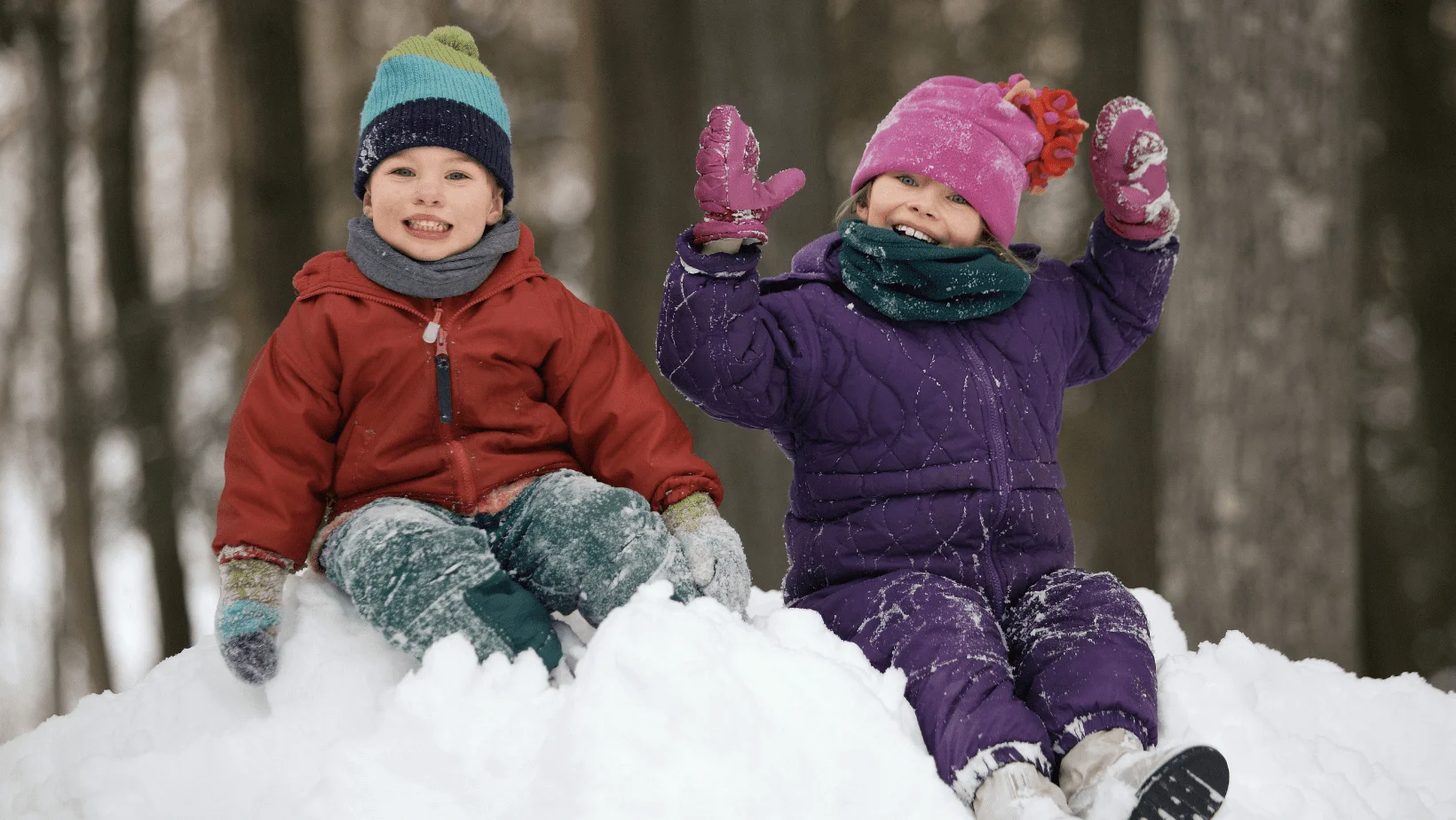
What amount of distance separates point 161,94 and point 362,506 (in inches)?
215

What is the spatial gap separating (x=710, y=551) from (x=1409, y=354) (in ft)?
15.9

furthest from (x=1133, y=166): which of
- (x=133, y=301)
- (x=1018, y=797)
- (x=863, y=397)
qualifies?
(x=133, y=301)

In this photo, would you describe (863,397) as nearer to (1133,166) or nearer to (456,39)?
(1133,166)

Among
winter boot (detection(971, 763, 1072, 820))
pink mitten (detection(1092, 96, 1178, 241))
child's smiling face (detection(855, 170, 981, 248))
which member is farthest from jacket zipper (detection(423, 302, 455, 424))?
pink mitten (detection(1092, 96, 1178, 241))

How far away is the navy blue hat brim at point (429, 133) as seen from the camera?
7.36ft

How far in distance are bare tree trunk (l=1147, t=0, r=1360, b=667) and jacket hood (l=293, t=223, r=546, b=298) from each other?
2.75m

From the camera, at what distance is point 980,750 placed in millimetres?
1907

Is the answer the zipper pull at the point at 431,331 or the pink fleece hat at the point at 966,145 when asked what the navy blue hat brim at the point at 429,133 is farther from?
the pink fleece hat at the point at 966,145

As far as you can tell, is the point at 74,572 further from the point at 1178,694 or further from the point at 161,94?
the point at 1178,694

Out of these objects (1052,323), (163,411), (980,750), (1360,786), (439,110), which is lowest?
(163,411)

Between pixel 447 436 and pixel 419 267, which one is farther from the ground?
Answer: pixel 419 267

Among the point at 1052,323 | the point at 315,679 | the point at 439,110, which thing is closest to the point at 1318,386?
the point at 1052,323

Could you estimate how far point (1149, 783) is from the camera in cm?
182

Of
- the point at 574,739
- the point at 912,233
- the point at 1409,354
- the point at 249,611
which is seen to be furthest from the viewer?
the point at 1409,354
